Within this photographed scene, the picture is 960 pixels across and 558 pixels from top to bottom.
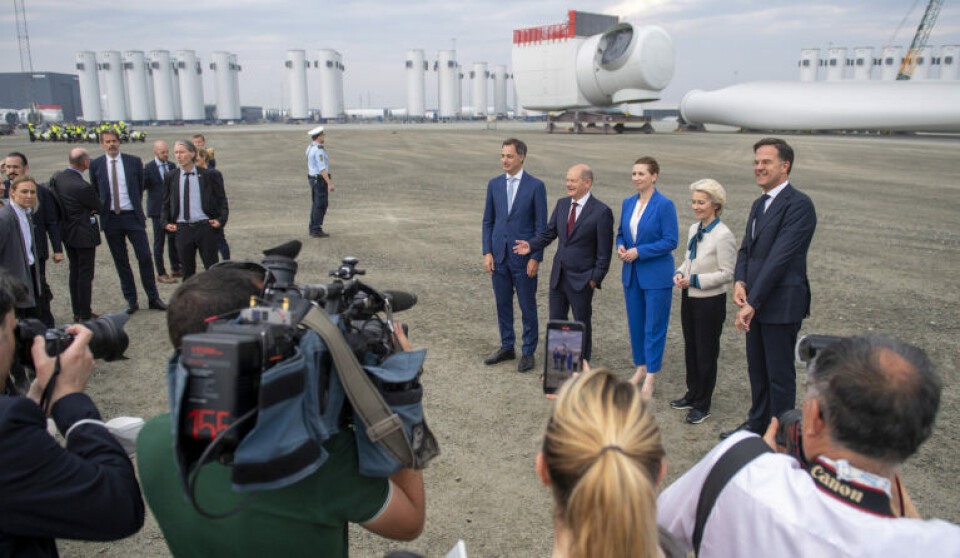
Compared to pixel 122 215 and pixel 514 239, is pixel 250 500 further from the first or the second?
pixel 122 215

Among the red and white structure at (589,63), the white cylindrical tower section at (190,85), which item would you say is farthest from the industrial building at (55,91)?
the red and white structure at (589,63)

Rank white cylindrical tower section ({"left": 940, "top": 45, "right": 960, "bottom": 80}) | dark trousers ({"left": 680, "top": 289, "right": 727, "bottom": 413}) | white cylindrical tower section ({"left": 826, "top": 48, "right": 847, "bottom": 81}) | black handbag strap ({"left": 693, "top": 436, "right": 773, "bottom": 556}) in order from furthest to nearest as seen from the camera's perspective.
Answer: white cylindrical tower section ({"left": 826, "top": 48, "right": 847, "bottom": 81}) → white cylindrical tower section ({"left": 940, "top": 45, "right": 960, "bottom": 80}) → dark trousers ({"left": 680, "top": 289, "right": 727, "bottom": 413}) → black handbag strap ({"left": 693, "top": 436, "right": 773, "bottom": 556})

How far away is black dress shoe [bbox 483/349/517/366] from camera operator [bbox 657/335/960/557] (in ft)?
14.4

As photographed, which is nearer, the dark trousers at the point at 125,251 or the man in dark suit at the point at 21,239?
the man in dark suit at the point at 21,239

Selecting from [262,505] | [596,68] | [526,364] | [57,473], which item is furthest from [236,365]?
[596,68]

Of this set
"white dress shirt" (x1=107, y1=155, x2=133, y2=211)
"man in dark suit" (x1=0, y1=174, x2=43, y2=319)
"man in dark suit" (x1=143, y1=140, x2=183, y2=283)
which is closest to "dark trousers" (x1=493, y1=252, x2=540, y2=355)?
"man in dark suit" (x1=0, y1=174, x2=43, y2=319)

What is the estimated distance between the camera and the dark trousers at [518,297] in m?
5.92

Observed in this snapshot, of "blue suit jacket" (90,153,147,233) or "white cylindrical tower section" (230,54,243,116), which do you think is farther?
"white cylindrical tower section" (230,54,243,116)

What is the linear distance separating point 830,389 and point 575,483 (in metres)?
0.79

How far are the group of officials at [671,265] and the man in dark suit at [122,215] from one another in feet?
14.6

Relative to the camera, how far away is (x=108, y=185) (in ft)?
24.4

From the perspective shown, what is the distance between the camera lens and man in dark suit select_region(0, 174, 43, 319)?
211 inches

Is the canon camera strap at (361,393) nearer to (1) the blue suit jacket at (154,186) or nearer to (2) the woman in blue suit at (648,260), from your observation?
(2) the woman in blue suit at (648,260)

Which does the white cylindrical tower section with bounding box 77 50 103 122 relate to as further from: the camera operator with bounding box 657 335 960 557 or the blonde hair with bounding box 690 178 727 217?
the camera operator with bounding box 657 335 960 557
